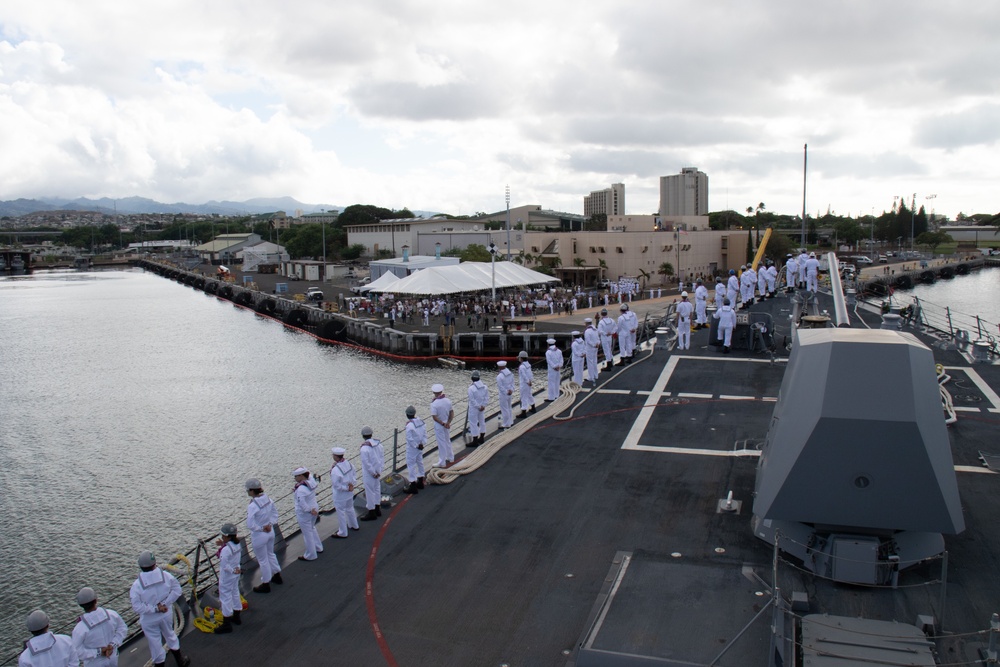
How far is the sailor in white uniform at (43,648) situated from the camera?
6075 millimetres

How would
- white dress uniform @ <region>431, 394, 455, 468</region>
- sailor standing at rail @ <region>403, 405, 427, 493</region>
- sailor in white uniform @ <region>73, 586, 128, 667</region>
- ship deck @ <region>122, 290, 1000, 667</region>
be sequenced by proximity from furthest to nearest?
white dress uniform @ <region>431, 394, 455, 468</region>, sailor standing at rail @ <region>403, 405, 427, 493</region>, ship deck @ <region>122, 290, 1000, 667</region>, sailor in white uniform @ <region>73, 586, 128, 667</region>

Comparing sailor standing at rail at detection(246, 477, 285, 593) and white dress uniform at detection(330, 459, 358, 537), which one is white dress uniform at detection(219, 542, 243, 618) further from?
white dress uniform at detection(330, 459, 358, 537)

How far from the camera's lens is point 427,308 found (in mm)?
45750

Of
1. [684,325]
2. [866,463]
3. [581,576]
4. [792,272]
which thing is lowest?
[581,576]

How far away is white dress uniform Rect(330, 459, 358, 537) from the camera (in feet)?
30.6

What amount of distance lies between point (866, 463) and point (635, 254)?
5757 cm

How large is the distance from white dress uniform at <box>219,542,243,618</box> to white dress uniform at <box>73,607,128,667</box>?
42.7 inches

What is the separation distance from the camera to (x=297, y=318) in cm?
5475

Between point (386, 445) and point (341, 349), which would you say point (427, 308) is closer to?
point (341, 349)

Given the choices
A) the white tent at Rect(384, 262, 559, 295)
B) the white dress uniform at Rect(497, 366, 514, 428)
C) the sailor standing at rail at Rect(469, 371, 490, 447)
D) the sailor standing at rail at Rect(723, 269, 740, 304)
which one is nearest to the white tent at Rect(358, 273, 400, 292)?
the white tent at Rect(384, 262, 559, 295)

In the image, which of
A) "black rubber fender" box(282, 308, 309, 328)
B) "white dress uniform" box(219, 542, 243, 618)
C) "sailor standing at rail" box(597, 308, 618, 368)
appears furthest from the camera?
"black rubber fender" box(282, 308, 309, 328)

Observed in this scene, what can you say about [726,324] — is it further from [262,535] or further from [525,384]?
[262,535]

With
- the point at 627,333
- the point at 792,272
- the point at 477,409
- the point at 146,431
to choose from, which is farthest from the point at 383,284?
the point at 477,409

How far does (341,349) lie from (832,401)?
1537 inches
